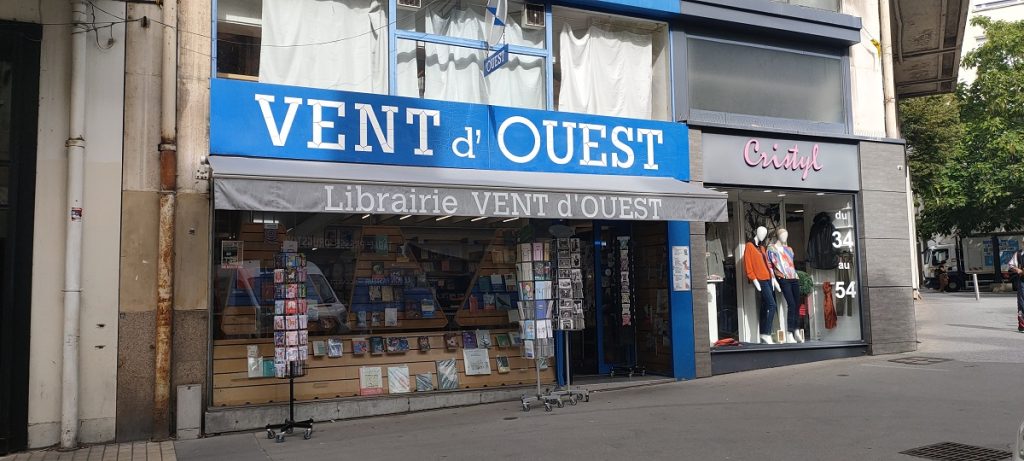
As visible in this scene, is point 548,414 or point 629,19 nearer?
point 548,414

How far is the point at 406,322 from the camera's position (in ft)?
30.0

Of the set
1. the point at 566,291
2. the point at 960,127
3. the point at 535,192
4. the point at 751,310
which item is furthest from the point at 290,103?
the point at 960,127

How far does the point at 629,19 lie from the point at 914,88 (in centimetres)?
1065

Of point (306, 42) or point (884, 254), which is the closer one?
point (306, 42)

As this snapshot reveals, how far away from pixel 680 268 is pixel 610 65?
294cm

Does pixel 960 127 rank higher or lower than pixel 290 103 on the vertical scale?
higher

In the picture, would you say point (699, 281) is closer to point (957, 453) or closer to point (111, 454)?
point (957, 453)

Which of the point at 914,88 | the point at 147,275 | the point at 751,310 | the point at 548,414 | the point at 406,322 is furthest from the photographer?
the point at 914,88

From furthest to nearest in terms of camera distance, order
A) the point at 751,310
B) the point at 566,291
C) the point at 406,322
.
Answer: the point at 751,310, the point at 406,322, the point at 566,291

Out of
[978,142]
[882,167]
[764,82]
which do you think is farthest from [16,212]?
[978,142]

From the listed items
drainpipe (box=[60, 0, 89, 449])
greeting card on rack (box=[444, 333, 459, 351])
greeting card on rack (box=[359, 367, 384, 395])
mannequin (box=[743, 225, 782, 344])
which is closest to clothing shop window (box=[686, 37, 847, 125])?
mannequin (box=[743, 225, 782, 344])

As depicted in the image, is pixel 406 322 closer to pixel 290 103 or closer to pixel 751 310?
pixel 290 103

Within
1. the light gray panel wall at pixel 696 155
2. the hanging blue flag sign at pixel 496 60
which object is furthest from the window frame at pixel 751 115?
the hanging blue flag sign at pixel 496 60

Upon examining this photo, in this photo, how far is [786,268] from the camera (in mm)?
11703
